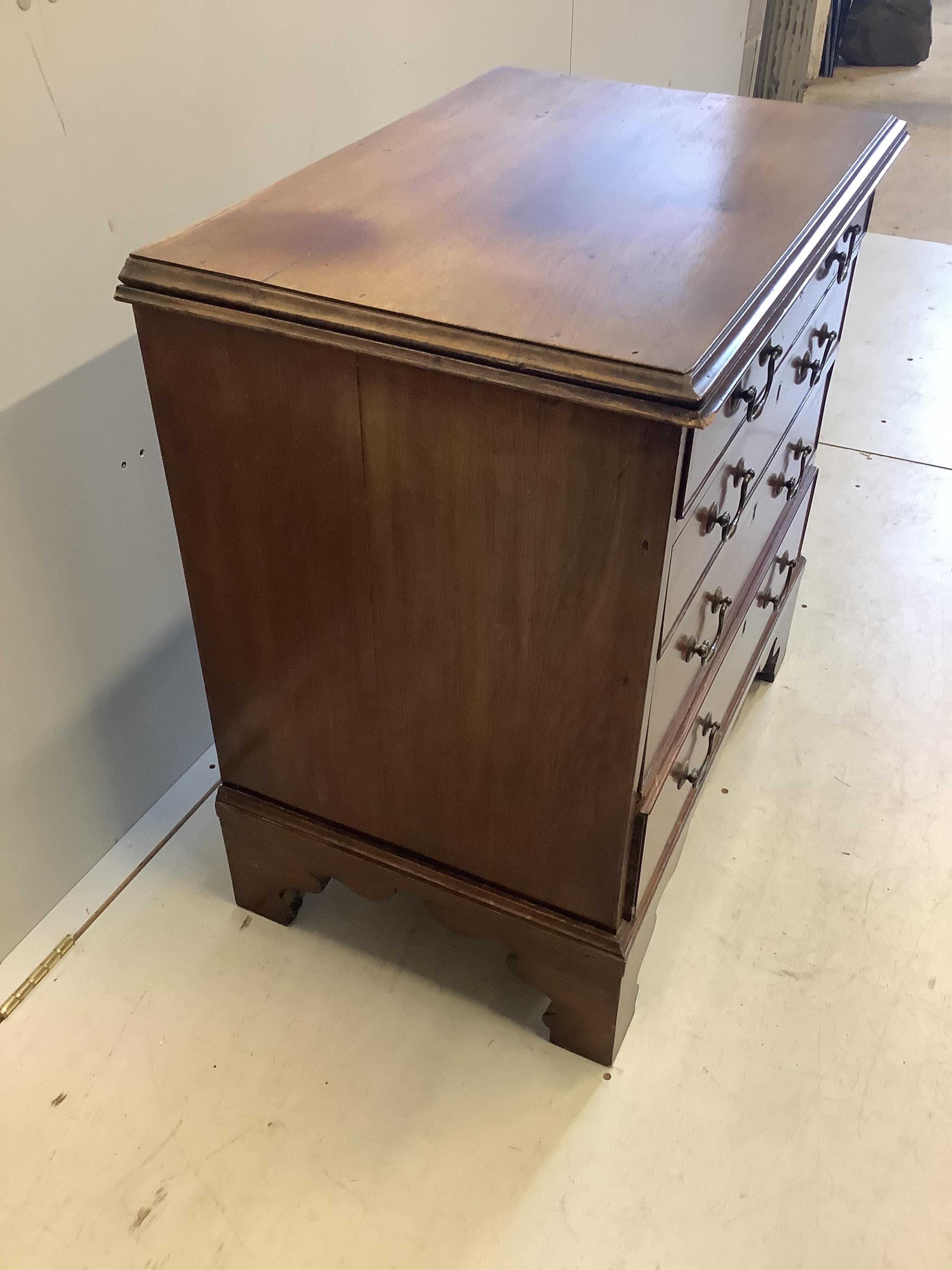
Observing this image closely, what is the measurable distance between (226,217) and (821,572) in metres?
1.44

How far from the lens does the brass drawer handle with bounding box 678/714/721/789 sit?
4.13 ft

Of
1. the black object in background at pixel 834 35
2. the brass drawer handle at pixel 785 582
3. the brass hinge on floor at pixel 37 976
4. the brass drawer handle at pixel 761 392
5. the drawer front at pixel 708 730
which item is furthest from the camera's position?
the black object in background at pixel 834 35

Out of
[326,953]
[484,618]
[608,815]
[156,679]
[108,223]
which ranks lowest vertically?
[326,953]

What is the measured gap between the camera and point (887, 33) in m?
5.32

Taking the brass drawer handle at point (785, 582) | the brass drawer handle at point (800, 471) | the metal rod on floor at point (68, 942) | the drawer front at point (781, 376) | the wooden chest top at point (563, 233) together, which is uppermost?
the wooden chest top at point (563, 233)

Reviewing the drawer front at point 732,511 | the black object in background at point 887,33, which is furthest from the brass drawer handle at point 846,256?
the black object in background at point 887,33

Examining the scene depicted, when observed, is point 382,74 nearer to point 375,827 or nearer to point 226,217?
point 226,217

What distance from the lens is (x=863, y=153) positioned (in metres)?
1.22

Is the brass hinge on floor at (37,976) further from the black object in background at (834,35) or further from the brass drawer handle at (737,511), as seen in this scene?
the black object in background at (834,35)

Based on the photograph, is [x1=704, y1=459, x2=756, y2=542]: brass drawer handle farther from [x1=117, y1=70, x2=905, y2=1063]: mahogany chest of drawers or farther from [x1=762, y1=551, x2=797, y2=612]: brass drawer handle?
[x1=762, y1=551, x2=797, y2=612]: brass drawer handle

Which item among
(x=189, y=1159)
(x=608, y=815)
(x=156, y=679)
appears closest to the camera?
(x=608, y=815)

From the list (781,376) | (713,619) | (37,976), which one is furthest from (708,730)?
(37,976)

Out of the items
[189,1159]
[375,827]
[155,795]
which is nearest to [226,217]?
[375,827]

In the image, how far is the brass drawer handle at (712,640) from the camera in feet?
3.73
